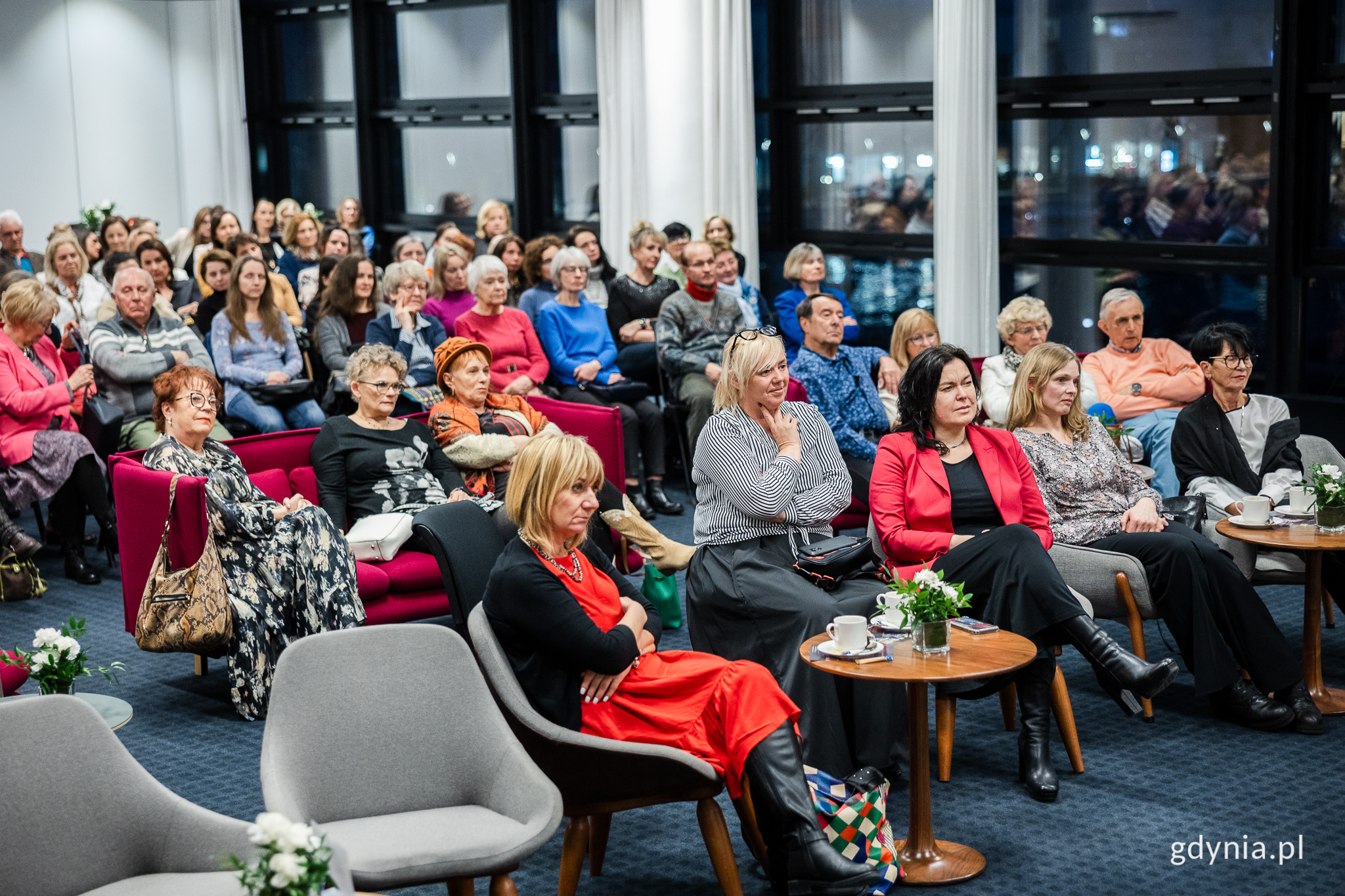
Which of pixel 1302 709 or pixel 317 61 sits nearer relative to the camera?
pixel 1302 709

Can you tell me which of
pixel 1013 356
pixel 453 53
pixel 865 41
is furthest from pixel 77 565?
pixel 453 53

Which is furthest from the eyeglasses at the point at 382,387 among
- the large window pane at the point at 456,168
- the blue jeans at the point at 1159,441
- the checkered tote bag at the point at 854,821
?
the large window pane at the point at 456,168

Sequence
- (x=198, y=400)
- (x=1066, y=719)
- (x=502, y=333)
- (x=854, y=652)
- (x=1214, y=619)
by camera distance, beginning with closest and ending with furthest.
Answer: (x=854, y=652) → (x=1066, y=719) → (x=1214, y=619) → (x=198, y=400) → (x=502, y=333)

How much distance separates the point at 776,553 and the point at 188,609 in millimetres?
1941

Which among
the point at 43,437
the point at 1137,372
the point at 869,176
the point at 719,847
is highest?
the point at 869,176

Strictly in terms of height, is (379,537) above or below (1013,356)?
below

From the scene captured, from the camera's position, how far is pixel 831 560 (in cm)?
407

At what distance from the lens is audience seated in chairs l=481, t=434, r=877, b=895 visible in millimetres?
3068

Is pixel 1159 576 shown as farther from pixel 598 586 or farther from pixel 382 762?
pixel 382 762

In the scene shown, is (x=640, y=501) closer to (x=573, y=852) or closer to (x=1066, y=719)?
(x=1066, y=719)

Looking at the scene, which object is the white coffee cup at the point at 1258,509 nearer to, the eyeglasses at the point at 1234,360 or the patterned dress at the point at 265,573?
the eyeglasses at the point at 1234,360

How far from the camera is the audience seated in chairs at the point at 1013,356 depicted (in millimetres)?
6133

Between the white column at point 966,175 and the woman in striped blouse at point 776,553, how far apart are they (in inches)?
163

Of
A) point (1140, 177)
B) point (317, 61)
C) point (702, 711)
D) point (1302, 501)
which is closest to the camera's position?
point (702, 711)
